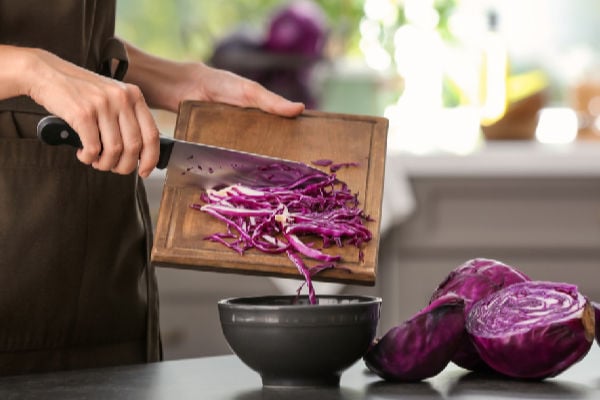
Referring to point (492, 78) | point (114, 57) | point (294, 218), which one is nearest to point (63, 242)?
point (114, 57)

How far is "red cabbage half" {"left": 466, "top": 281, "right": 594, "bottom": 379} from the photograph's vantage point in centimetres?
99

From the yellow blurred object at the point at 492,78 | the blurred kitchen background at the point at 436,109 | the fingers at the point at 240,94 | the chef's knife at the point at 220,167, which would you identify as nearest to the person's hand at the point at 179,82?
the fingers at the point at 240,94

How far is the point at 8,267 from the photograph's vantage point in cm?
132

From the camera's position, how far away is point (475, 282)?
110 cm

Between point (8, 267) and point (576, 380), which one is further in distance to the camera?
point (8, 267)

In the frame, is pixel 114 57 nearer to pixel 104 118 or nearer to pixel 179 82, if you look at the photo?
pixel 179 82

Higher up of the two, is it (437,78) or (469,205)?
(437,78)

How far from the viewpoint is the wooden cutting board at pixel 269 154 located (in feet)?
3.71

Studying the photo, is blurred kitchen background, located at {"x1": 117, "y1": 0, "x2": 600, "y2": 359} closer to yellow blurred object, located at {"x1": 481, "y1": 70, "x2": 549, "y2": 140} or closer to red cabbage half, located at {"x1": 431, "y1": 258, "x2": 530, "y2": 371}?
yellow blurred object, located at {"x1": 481, "y1": 70, "x2": 549, "y2": 140}

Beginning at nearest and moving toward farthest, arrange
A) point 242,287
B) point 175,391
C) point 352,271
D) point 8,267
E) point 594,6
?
point 175,391 < point 352,271 < point 8,267 < point 242,287 < point 594,6

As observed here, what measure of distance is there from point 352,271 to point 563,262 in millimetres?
1672

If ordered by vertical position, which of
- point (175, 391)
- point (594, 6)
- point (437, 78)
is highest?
point (594, 6)

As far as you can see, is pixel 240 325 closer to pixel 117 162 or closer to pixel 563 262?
pixel 117 162

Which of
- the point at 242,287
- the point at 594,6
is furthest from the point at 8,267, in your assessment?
the point at 594,6
